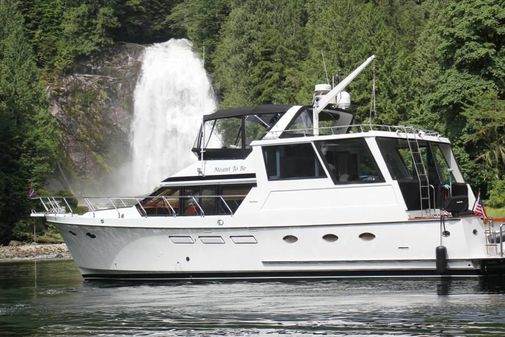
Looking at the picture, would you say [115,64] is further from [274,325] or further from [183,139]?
[274,325]

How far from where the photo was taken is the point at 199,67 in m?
74.7

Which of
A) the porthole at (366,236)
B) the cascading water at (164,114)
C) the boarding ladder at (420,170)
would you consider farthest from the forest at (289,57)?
the porthole at (366,236)

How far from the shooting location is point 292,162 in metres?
23.9

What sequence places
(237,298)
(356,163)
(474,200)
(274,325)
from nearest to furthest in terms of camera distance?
(274,325)
(237,298)
(356,163)
(474,200)

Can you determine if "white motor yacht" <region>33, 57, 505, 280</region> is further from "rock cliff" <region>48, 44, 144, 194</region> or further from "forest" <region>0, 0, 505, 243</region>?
"rock cliff" <region>48, 44, 144, 194</region>

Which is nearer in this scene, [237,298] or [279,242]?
[237,298]

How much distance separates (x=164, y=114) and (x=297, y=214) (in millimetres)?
47560

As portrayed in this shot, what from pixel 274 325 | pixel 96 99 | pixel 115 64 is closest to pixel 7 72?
pixel 96 99

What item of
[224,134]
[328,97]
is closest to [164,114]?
[224,134]

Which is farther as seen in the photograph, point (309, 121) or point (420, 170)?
point (309, 121)

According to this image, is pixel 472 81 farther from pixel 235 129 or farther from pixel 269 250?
pixel 269 250

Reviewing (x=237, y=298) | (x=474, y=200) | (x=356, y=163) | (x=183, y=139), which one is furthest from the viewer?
(x=183, y=139)

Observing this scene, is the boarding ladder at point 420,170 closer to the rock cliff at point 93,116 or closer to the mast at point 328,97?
the mast at point 328,97

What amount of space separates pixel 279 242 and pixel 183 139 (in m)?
45.9
